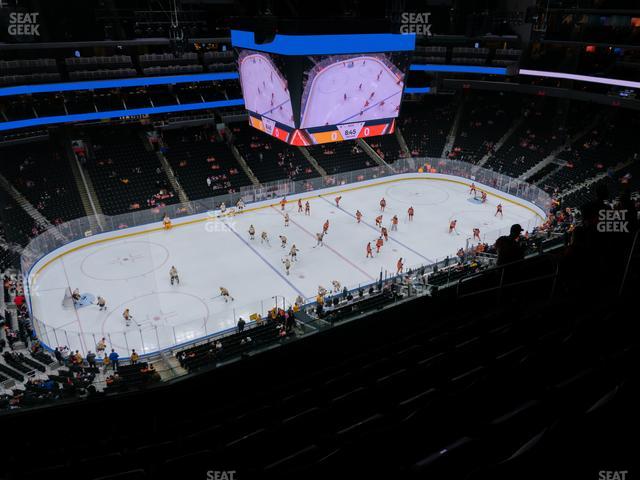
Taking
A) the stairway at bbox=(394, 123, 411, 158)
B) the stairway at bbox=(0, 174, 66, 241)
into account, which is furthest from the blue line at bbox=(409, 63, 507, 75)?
the stairway at bbox=(0, 174, 66, 241)

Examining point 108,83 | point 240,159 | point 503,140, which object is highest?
point 108,83

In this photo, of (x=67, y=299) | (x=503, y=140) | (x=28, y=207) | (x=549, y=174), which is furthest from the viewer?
(x=503, y=140)

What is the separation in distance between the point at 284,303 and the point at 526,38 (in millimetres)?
30779

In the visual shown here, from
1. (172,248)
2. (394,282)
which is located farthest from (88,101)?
(394,282)

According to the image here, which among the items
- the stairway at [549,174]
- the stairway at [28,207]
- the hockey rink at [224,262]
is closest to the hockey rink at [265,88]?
the hockey rink at [224,262]

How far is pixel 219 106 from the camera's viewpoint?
35.7 m

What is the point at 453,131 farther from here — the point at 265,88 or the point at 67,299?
the point at 67,299

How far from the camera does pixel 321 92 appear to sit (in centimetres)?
2250

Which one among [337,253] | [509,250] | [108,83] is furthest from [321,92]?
[509,250]

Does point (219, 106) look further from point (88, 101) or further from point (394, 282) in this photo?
point (394, 282)

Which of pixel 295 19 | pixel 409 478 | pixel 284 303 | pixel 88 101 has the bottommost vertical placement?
pixel 284 303

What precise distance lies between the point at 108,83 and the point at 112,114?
1.92m

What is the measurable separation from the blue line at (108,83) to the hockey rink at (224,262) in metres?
10.2

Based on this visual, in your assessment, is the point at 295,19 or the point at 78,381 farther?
the point at 295,19
